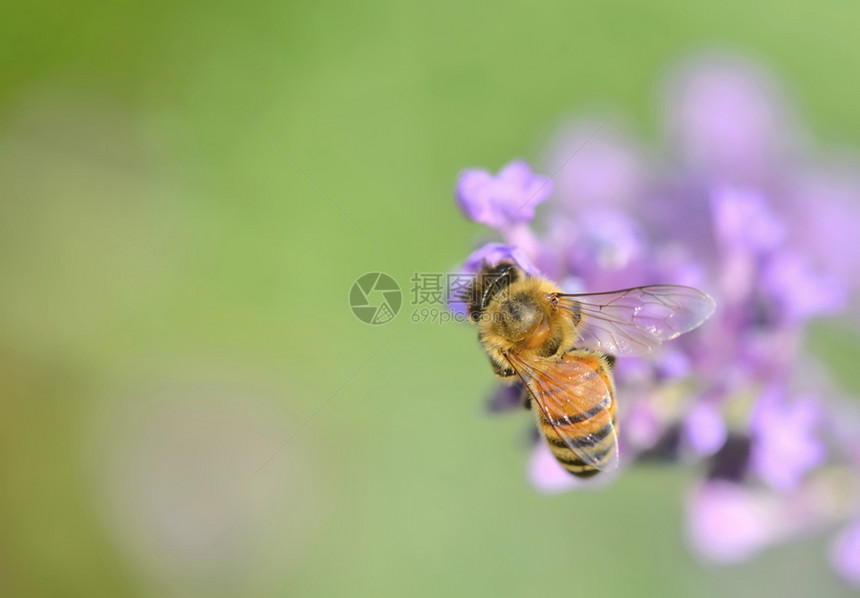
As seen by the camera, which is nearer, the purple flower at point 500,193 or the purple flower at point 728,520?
the purple flower at point 500,193

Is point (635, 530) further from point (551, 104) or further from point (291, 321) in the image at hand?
point (551, 104)

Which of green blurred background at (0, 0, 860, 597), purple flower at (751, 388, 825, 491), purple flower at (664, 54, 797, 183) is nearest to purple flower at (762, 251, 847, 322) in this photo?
purple flower at (751, 388, 825, 491)

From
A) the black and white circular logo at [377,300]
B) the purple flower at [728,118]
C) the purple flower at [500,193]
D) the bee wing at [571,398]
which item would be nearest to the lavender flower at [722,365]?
the purple flower at [500,193]

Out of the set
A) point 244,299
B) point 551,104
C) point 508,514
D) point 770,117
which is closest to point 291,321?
point 244,299

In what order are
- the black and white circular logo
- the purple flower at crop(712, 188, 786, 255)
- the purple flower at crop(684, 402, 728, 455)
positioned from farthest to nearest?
the black and white circular logo, the purple flower at crop(712, 188, 786, 255), the purple flower at crop(684, 402, 728, 455)

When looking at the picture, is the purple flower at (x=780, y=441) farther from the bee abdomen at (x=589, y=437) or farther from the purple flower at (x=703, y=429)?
the bee abdomen at (x=589, y=437)

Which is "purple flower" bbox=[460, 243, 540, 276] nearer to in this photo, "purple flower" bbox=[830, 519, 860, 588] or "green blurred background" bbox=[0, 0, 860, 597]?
"purple flower" bbox=[830, 519, 860, 588]
